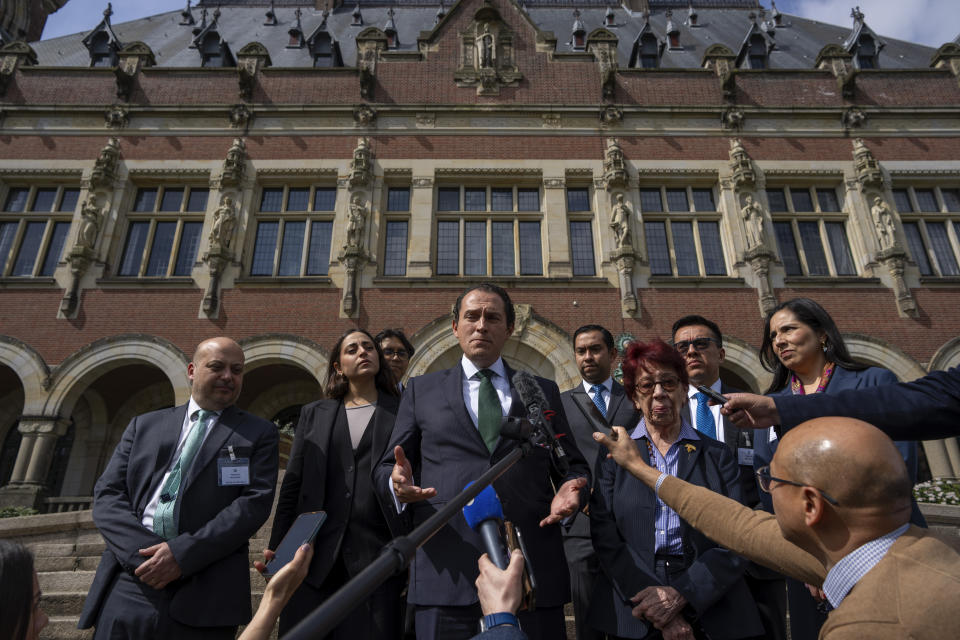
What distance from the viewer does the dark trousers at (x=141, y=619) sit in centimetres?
248

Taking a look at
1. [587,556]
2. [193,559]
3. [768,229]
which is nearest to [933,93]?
[768,229]

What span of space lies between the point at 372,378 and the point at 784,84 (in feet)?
42.9

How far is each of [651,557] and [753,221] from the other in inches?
397

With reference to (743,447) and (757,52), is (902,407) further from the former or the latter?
(757,52)

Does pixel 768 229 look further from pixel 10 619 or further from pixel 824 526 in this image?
pixel 10 619

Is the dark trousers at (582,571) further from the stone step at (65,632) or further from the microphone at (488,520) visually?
the stone step at (65,632)

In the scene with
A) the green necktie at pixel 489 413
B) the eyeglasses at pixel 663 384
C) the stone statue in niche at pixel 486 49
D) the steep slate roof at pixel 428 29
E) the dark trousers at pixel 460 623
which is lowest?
the dark trousers at pixel 460 623

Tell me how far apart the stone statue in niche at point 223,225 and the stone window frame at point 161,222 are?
527 mm

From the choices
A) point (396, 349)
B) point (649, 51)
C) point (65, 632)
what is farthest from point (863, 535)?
point (649, 51)

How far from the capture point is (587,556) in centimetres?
316

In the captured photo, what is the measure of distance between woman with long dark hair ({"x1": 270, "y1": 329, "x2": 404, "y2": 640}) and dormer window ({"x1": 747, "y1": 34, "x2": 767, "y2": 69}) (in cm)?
1467

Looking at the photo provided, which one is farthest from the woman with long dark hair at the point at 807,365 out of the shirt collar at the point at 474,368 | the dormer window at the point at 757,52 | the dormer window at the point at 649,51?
the dormer window at the point at 757,52

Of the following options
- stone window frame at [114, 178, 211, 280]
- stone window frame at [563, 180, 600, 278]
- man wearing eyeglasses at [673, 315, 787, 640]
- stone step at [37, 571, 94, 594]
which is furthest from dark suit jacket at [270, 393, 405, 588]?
stone window frame at [114, 178, 211, 280]

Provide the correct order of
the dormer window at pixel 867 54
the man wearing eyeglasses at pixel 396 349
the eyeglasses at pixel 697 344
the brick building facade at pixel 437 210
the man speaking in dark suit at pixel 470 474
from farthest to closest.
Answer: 1. the dormer window at pixel 867 54
2. the brick building facade at pixel 437 210
3. the man wearing eyeglasses at pixel 396 349
4. the eyeglasses at pixel 697 344
5. the man speaking in dark suit at pixel 470 474
